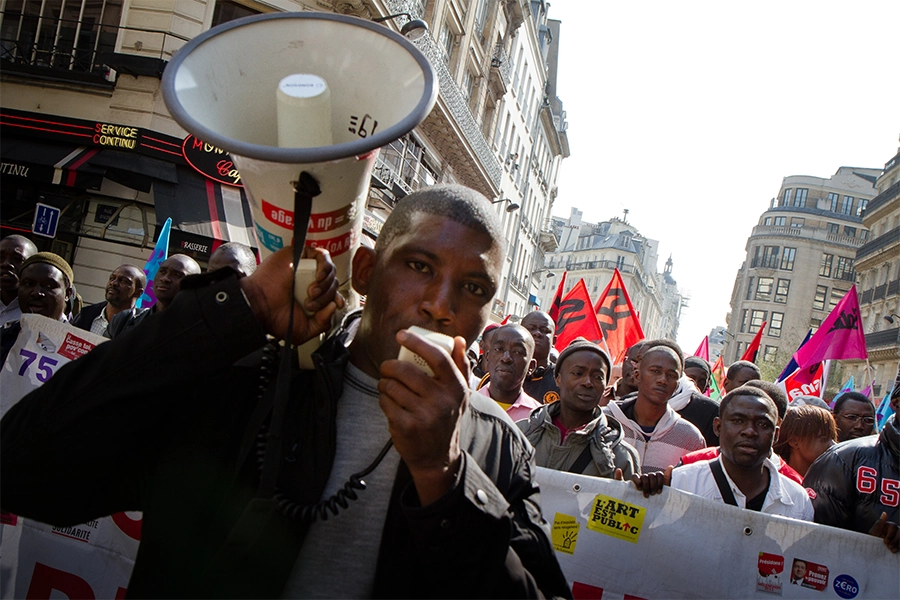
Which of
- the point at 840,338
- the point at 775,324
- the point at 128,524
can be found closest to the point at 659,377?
the point at 128,524

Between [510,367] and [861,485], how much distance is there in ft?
6.95

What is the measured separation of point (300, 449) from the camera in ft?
4.72

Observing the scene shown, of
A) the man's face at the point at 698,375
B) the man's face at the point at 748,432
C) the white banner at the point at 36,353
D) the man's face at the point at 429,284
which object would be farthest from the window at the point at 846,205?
the man's face at the point at 429,284

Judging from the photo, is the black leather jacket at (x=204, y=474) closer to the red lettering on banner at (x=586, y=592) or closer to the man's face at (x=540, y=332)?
the red lettering on banner at (x=586, y=592)

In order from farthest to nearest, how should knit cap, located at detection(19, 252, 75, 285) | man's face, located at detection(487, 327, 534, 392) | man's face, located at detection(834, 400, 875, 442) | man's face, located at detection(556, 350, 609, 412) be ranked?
1. man's face, located at detection(834, 400, 875, 442)
2. man's face, located at detection(487, 327, 534, 392)
3. knit cap, located at detection(19, 252, 75, 285)
4. man's face, located at detection(556, 350, 609, 412)

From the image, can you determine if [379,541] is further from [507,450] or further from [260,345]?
Answer: [260,345]

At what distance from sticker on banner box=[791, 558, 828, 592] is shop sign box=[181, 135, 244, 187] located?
10.5 metres

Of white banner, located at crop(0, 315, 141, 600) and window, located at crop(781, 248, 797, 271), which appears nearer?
white banner, located at crop(0, 315, 141, 600)

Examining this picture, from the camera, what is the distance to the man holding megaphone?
1.24m

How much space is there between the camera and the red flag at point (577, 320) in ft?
29.4

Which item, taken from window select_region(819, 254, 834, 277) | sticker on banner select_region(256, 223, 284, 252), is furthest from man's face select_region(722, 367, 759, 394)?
window select_region(819, 254, 834, 277)

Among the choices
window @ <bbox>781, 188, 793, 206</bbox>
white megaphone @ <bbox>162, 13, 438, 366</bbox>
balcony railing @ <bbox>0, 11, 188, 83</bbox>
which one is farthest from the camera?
window @ <bbox>781, 188, 793, 206</bbox>

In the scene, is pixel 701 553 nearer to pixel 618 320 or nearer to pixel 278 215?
pixel 278 215

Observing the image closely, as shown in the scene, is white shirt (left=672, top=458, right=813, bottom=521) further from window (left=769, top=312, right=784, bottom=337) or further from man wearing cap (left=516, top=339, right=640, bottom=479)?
window (left=769, top=312, right=784, bottom=337)
